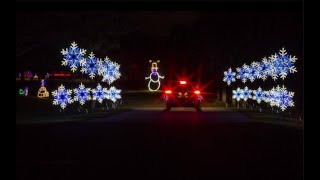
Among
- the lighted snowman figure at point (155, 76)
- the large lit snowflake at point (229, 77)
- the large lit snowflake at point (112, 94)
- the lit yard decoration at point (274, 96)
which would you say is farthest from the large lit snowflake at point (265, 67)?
the lighted snowman figure at point (155, 76)

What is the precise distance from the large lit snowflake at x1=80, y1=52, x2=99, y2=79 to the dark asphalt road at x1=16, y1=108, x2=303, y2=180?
49.4ft

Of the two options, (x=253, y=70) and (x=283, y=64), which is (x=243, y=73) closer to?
(x=253, y=70)

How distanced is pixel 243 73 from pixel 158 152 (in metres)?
30.8

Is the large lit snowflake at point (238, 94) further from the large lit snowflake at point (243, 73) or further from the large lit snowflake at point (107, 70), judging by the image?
the large lit snowflake at point (107, 70)

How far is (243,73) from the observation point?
155 feet

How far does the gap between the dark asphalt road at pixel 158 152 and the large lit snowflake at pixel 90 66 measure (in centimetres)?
1505

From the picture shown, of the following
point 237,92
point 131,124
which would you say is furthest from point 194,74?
point 131,124

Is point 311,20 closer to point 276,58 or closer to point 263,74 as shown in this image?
point 276,58

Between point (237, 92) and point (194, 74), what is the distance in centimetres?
3887

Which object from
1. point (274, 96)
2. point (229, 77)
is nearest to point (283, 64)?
point (274, 96)

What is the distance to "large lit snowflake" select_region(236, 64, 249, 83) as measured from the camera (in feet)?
150

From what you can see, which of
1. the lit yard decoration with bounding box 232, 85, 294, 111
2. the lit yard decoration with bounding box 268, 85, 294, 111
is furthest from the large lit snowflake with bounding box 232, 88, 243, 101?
the lit yard decoration with bounding box 268, 85, 294, 111

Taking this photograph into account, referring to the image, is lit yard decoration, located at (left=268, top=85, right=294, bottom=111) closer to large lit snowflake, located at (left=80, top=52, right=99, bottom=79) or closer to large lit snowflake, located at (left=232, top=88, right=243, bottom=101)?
large lit snowflake, located at (left=232, top=88, right=243, bottom=101)

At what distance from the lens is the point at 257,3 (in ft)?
29.7
